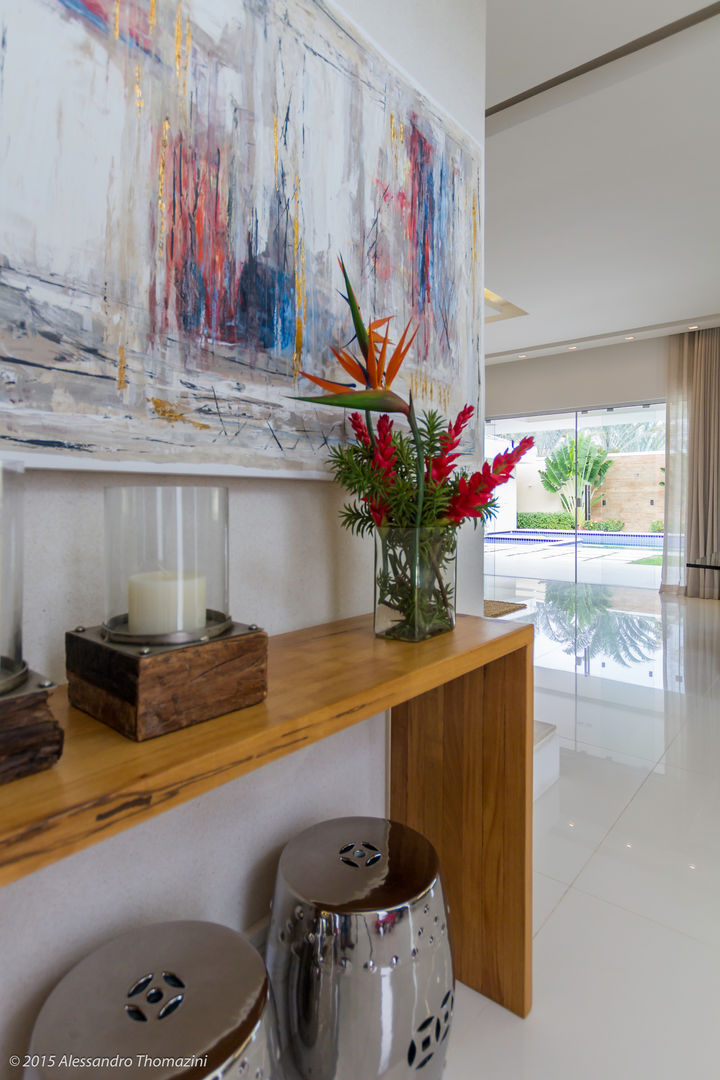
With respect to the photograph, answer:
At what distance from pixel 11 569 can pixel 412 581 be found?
0.63 metres

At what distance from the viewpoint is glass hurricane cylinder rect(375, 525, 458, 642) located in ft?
3.40

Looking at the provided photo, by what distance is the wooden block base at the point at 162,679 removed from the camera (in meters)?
0.60

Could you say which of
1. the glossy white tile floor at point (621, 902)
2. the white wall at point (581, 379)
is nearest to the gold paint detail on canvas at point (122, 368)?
the glossy white tile floor at point (621, 902)

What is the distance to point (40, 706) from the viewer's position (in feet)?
1.74

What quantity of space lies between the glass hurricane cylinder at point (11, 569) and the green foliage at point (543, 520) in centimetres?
747

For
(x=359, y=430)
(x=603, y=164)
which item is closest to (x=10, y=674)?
(x=359, y=430)

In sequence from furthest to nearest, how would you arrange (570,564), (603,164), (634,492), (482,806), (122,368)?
1. (570,564)
2. (634,492)
3. (603,164)
4. (482,806)
5. (122,368)

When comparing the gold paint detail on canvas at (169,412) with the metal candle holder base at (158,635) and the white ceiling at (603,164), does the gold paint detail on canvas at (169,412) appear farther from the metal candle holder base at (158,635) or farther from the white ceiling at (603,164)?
the white ceiling at (603,164)

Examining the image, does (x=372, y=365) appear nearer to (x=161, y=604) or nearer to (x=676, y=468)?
(x=161, y=604)

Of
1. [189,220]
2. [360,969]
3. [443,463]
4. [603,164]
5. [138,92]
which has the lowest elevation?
[360,969]

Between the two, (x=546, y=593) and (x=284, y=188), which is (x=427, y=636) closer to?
(x=284, y=188)

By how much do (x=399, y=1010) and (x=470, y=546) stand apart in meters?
1.02

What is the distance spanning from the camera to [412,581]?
1039mm

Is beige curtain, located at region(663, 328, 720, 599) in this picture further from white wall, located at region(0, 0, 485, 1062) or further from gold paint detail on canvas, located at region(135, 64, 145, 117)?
gold paint detail on canvas, located at region(135, 64, 145, 117)
